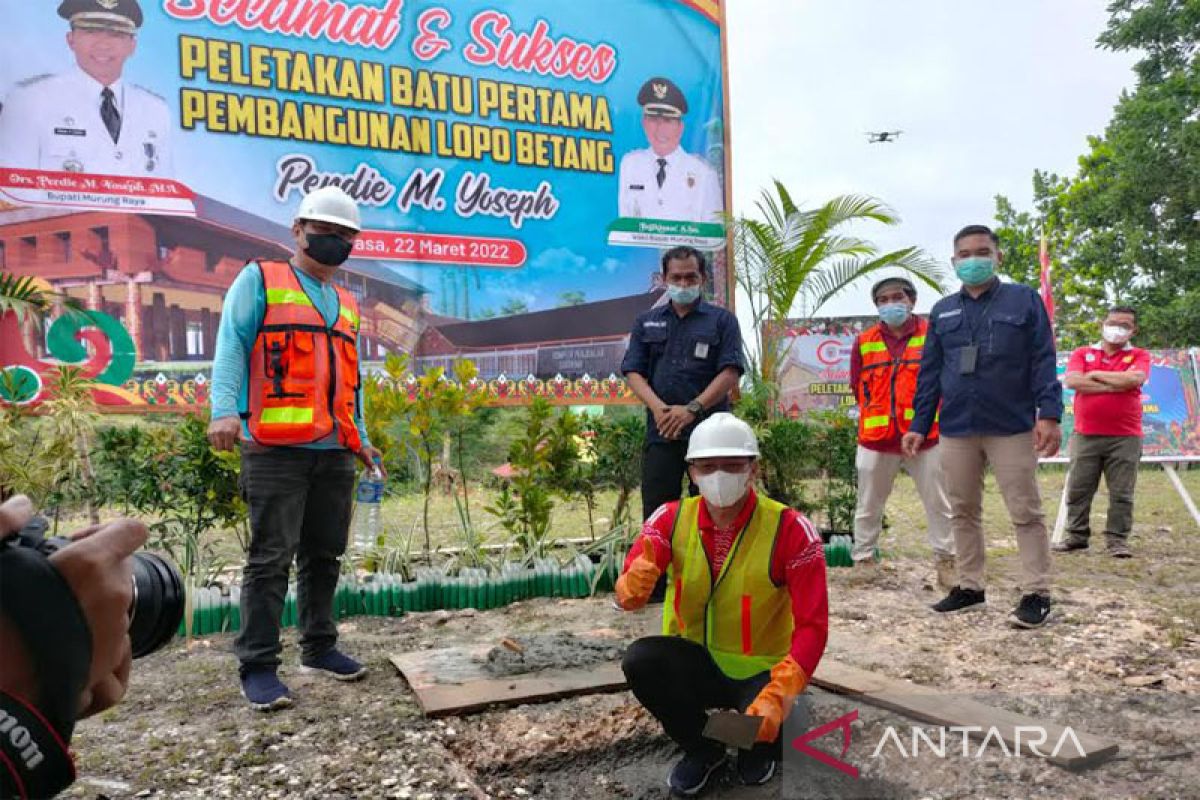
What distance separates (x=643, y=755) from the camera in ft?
10.1

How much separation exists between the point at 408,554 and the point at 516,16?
4890 millimetres

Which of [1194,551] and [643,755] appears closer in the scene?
[643,755]

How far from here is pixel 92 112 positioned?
645 cm

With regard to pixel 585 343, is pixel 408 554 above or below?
below

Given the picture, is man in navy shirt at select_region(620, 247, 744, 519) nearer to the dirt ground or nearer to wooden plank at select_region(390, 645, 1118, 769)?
the dirt ground

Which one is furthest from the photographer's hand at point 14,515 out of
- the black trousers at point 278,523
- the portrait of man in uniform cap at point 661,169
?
the portrait of man in uniform cap at point 661,169

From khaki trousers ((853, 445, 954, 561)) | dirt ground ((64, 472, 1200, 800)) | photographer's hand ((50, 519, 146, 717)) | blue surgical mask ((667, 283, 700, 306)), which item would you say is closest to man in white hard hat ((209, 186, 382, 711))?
dirt ground ((64, 472, 1200, 800))

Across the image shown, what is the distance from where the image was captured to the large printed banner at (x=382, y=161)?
6426 mm

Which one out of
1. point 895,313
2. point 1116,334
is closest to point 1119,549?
point 1116,334

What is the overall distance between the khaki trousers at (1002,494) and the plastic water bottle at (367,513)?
297cm

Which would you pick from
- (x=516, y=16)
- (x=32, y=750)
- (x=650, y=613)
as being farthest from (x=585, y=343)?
(x=32, y=750)

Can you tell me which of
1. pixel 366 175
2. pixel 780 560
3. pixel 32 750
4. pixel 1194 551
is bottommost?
pixel 1194 551

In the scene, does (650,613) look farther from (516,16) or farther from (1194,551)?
(516,16)

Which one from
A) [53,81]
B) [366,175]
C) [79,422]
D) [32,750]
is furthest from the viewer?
[366,175]
